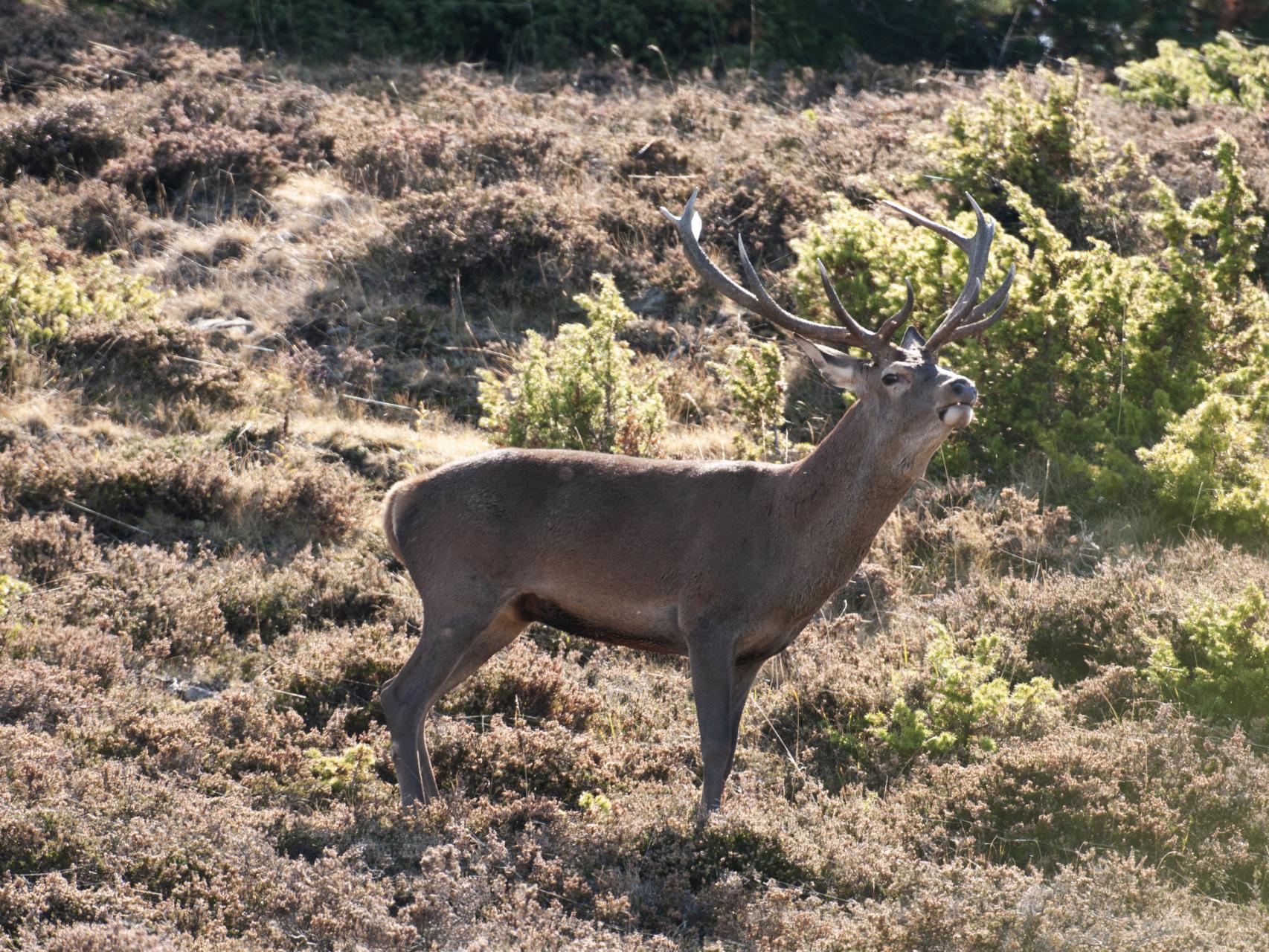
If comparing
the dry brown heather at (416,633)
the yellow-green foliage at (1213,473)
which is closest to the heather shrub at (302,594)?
the dry brown heather at (416,633)

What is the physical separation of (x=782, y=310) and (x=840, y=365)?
0.43 m

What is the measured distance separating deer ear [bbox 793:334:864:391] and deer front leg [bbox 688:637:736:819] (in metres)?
1.48

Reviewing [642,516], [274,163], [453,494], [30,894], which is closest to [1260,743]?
[642,516]

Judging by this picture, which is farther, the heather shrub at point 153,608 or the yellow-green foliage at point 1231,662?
the heather shrub at point 153,608

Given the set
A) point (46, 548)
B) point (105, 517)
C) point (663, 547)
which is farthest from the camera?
point (105, 517)

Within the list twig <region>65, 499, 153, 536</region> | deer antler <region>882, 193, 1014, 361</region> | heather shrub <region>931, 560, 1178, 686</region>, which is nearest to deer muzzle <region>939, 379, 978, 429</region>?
deer antler <region>882, 193, 1014, 361</region>

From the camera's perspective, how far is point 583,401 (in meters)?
10.0

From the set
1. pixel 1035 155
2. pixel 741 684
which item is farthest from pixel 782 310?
pixel 1035 155

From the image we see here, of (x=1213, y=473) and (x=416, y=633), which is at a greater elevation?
(x=1213, y=473)

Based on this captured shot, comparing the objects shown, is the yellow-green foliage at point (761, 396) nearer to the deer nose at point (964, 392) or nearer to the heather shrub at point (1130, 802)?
the heather shrub at point (1130, 802)

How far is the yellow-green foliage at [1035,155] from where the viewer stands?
42.5ft

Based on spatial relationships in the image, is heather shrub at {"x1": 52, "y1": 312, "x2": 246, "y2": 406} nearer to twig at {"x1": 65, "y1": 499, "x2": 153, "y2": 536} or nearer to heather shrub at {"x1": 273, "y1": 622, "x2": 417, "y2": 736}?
twig at {"x1": 65, "y1": 499, "x2": 153, "y2": 536}

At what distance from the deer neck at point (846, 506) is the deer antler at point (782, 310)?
0.38 meters

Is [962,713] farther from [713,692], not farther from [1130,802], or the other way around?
[713,692]
